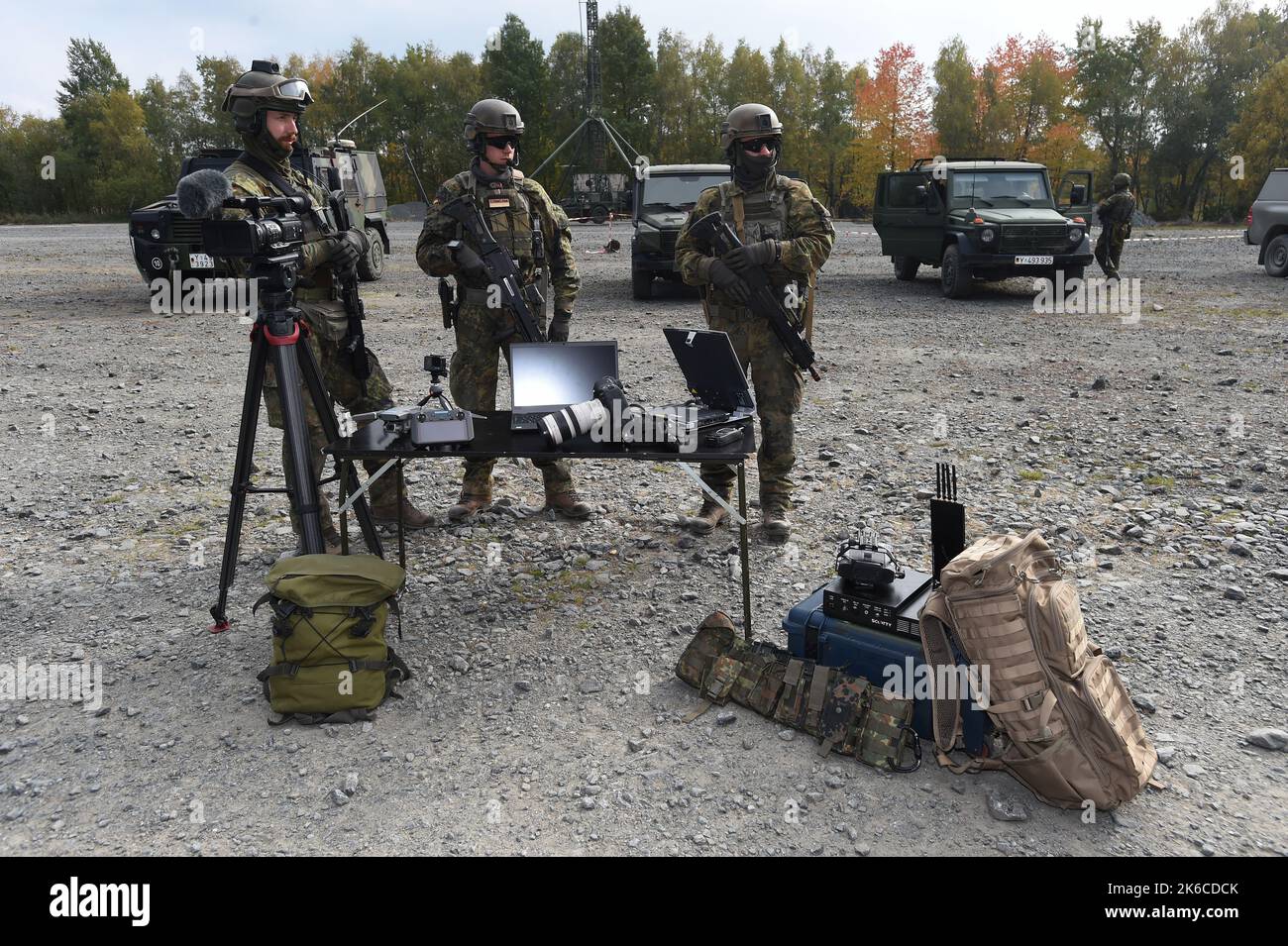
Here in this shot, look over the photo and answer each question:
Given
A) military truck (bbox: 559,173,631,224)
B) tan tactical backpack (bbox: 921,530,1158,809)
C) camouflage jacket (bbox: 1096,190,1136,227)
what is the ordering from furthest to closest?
military truck (bbox: 559,173,631,224) < camouflage jacket (bbox: 1096,190,1136,227) < tan tactical backpack (bbox: 921,530,1158,809)

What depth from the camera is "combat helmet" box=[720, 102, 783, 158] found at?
15.1ft

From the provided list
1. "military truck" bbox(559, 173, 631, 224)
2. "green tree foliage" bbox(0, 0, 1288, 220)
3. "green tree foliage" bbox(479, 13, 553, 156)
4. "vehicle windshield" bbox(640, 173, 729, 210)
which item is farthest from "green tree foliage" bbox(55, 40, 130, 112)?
"vehicle windshield" bbox(640, 173, 729, 210)

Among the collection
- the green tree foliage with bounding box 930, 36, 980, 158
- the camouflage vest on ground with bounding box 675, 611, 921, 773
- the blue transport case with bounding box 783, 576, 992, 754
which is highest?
the green tree foliage with bounding box 930, 36, 980, 158

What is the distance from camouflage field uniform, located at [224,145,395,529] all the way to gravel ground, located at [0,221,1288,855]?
83 cm

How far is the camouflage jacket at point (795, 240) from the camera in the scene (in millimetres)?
4770

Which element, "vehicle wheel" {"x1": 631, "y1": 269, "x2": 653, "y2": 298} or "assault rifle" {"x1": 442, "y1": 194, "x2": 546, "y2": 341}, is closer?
"assault rifle" {"x1": 442, "y1": 194, "x2": 546, "y2": 341}

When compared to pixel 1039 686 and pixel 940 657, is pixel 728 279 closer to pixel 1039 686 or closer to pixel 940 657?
pixel 940 657

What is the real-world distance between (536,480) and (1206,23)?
60.3m

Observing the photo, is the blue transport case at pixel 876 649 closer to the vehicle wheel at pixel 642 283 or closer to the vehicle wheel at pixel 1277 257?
the vehicle wheel at pixel 642 283

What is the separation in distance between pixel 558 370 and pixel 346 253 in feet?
3.76

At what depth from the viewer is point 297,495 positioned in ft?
12.2

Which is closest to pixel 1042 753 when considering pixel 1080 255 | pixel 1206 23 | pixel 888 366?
pixel 888 366

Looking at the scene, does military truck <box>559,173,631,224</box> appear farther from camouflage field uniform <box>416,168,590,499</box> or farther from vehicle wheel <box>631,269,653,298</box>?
camouflage field uniform <box>416,168,590,499</box>
